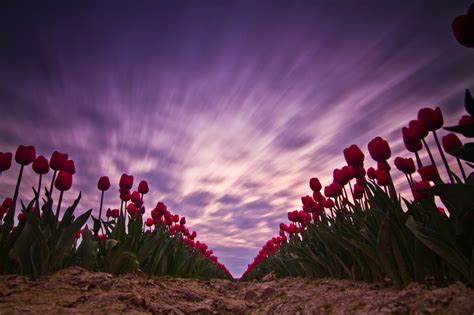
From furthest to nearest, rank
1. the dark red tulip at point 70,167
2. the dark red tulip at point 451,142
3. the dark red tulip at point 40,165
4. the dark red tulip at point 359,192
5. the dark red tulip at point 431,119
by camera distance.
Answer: the dark red tulip at point 359,192 → the dark red tulip at point 70,167 → the dark red tulip at point 40,165 → the dark red tulip at point 451,142 → the dark red tulip at point 431,119

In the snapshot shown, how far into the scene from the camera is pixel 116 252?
19.4 ft

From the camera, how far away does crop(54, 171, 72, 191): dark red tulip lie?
17.3 ft

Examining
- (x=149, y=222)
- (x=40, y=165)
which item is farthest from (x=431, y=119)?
(x=149, y=222)

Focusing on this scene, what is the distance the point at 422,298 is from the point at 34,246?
5230mm

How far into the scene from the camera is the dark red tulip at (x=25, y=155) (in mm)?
4973

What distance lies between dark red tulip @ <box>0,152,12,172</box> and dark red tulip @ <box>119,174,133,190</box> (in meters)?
2.45

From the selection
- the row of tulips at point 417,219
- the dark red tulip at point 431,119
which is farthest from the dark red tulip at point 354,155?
the dark red tulip at point 431,119

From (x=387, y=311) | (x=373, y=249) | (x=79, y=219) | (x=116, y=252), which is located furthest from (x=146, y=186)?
(x=387, y=311)

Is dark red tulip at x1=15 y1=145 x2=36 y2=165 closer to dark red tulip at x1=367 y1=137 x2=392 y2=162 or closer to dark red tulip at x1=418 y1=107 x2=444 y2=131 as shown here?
dark red tulip at x1=367 y1=137 x2=392 y2=162

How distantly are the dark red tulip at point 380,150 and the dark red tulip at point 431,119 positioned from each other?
2.22ft

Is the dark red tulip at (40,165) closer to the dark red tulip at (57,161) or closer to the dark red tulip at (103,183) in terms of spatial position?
the dark red tulip at (57,161)

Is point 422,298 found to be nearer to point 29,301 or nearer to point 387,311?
point 387,311

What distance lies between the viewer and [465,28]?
2.77m

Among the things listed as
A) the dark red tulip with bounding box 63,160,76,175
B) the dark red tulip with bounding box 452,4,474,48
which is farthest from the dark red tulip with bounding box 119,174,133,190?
the dark red tulip with bounding box 452,4,474,48
